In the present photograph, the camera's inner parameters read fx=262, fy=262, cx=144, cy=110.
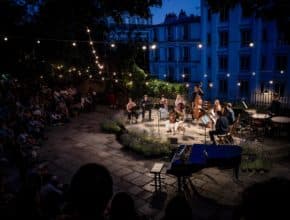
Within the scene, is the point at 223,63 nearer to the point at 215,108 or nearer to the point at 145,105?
the point at 145,105

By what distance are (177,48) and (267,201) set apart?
36188mm

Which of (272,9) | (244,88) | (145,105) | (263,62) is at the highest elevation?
(263,62)

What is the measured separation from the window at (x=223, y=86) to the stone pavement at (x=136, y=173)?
22.1 metres

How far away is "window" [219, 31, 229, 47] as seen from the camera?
3064 cm

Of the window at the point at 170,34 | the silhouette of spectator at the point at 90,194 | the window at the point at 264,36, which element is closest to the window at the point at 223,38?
the window at the point at 264,36

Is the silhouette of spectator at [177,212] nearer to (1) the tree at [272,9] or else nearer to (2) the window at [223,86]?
(1) the tree at [272,9]

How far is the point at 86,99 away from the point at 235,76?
1971 cm

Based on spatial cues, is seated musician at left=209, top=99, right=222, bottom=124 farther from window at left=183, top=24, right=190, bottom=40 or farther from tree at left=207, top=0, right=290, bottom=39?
window at left=183, top=24, right=190, bottom=40

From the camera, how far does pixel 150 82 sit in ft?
67.2

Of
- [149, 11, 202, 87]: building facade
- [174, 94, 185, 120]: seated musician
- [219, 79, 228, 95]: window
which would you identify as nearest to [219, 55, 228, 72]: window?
[219, 79, 228, 95]: window

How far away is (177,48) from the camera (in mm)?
36125

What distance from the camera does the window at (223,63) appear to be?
31.3m

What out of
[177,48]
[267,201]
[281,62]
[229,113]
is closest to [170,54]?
[177,48]

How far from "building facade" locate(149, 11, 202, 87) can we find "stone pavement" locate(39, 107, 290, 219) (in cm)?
2342
